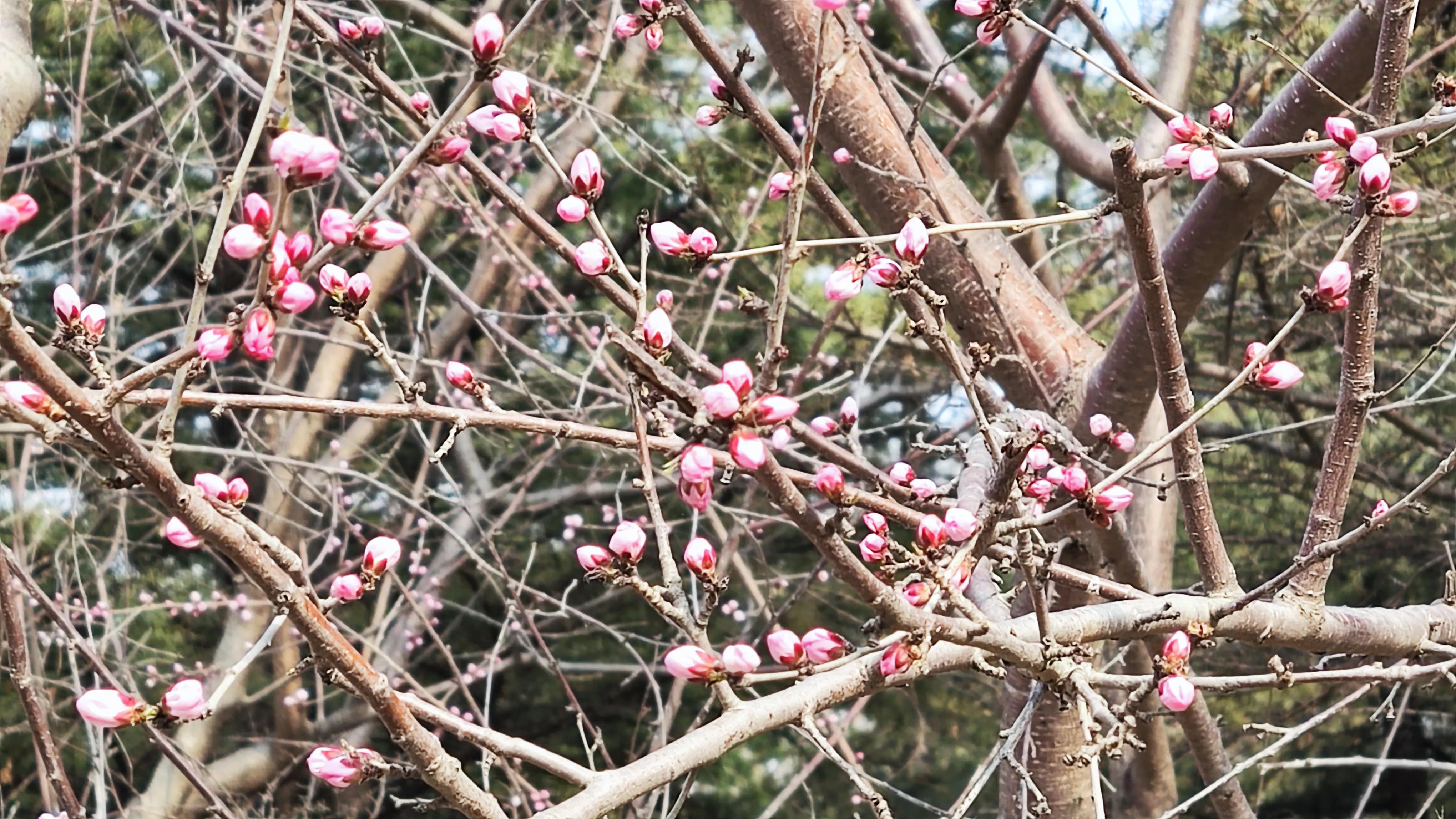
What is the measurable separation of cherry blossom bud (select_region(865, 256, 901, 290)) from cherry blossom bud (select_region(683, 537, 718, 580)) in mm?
334

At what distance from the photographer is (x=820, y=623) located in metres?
5.95

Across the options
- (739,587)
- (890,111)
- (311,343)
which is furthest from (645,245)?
(311,343)

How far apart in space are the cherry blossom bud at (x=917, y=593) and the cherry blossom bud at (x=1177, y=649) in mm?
363

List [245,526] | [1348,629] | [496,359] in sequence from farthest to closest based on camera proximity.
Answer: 1. [496,359]
2. [1348,629]
3. [245,526]

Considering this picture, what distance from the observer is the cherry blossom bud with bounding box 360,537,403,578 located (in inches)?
46.1

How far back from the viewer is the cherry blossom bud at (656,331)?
37.3 inches

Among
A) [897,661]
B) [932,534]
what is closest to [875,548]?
[932,534]

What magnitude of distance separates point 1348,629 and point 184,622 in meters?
5.99

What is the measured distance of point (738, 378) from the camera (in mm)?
889

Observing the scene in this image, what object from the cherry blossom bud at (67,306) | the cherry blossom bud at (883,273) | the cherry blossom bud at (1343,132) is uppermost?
the cherry blossom bud at (1343,132)

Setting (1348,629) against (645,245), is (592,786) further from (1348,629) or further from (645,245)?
(1348,629)

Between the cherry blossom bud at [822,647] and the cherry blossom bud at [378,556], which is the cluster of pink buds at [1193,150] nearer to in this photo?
the cherry blossom bud at [822,647]

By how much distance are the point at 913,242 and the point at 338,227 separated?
1.86 feet

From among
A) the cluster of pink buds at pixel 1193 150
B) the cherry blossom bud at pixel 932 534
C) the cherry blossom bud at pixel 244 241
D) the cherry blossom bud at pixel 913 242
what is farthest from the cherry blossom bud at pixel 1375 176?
the cherry blossom bud at pixel 244 241
